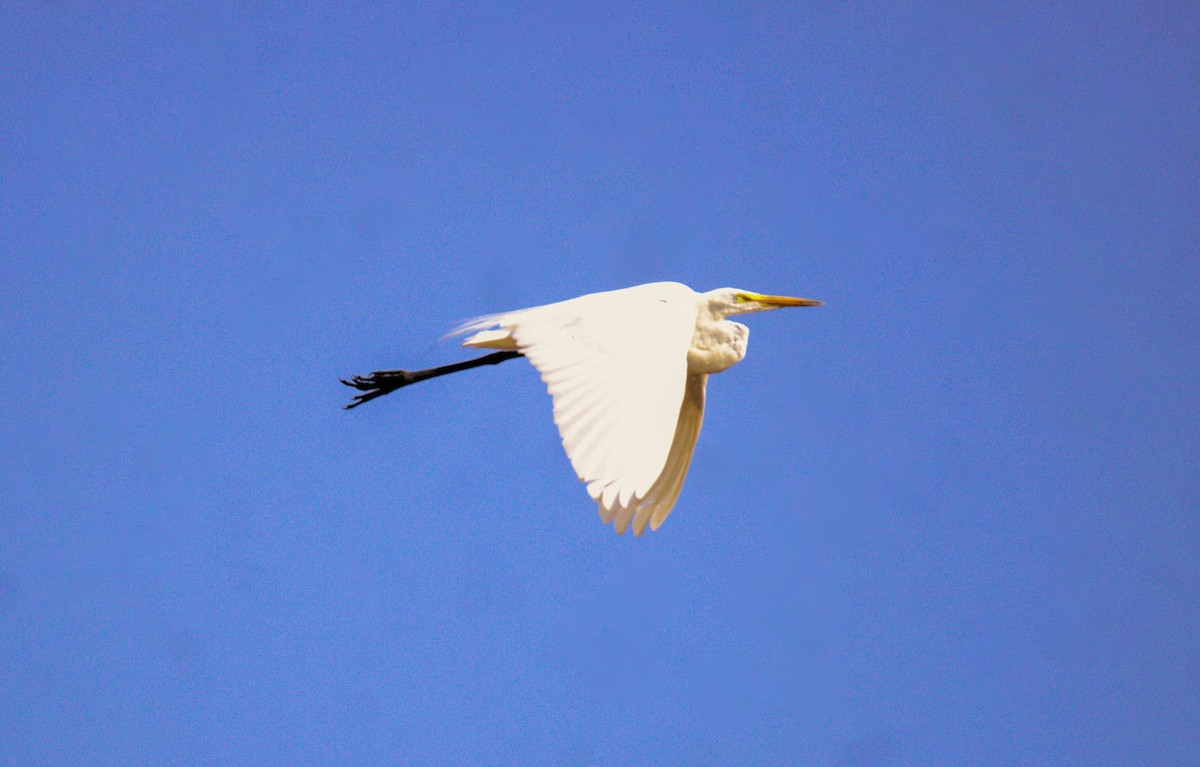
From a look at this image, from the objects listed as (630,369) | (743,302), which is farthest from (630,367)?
(743,302)

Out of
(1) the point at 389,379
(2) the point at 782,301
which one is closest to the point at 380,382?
(1) the point at 389,379

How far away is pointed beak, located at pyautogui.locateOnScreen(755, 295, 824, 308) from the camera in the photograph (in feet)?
15.3

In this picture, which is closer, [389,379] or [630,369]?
[630,369]

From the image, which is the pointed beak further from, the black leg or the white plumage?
the black leg

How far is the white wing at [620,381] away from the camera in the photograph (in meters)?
3.18

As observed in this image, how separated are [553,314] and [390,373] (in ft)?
4.63

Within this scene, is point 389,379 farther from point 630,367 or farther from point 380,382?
point 630,367

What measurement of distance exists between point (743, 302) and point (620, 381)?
4.16 feet

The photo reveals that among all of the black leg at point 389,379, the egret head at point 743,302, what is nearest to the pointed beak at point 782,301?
the egret head at point 743,302

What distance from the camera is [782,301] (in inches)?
185

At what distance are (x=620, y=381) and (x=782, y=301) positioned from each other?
141 cm

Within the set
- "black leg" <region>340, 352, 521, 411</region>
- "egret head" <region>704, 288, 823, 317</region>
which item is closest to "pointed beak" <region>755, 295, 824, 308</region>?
"egret head" <region>704, 288, 823, 317</region>

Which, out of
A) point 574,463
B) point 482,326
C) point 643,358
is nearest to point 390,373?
point 482,326

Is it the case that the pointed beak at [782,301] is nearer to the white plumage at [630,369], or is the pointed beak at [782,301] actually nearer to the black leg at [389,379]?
the white plumage at [630,369]
